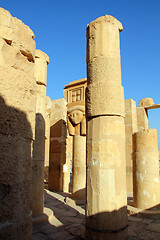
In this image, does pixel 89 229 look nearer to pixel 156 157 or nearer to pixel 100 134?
pixel 100 134

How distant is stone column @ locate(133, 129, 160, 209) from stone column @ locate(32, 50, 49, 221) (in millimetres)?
2914

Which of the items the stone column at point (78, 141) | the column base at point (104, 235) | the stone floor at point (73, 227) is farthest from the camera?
the stone column at point (78, 141)

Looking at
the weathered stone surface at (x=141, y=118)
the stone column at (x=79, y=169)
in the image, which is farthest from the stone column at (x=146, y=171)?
the weathered stone surface at (x=141, y=118)

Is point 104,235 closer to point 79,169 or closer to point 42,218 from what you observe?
point 42,218

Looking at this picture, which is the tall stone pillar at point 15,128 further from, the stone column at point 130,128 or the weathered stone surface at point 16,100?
the stone column at point 130,128

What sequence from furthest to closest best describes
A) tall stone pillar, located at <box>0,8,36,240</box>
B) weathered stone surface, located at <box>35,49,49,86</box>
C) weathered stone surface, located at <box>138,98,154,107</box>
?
weathered stone surface, located at <box>138,98,154,107</box>
weathered stone surface, located at <box>35,49,49,86</box>
tall stone pillar, located at <box>0,8,36,240</box>

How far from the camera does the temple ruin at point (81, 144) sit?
73.2 inches

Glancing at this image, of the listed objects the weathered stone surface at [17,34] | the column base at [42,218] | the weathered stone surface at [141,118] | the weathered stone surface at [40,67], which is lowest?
the column base at [42,218]

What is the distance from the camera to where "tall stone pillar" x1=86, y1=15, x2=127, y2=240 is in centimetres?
376

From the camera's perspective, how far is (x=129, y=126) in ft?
34.2

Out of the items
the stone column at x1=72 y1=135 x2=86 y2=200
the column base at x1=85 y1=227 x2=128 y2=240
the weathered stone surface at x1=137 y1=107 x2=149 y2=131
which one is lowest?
the column base at x1=85 y1=227 x2=128 y2=240

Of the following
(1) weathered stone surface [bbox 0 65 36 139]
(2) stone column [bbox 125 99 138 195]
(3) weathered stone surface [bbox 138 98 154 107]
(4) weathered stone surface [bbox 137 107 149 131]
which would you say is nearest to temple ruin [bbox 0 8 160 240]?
(1) weathered stone surface [bbox 0 65 36 139]

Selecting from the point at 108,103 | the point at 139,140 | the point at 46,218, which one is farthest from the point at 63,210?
the point at 108,103

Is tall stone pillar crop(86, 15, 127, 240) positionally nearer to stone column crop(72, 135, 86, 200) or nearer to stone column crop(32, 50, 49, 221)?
stone column crop(32, 50, 49, 221)
